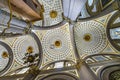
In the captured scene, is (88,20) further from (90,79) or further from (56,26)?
(90,79)

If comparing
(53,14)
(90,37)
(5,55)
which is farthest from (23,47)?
(90,37)

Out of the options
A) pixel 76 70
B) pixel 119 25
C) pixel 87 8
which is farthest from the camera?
pixel 87 8

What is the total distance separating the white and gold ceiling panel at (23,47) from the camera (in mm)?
11945

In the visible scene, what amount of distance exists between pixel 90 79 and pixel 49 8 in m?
6.42

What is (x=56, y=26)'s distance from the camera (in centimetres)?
1173

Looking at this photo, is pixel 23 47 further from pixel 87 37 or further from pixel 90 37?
pixel 90 37

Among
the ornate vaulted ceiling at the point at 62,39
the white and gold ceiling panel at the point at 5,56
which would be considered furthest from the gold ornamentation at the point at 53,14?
the white and gold ceiling panel at the point at 5,56

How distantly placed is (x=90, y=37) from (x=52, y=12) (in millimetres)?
3031

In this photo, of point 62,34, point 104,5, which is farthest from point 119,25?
point 62,34

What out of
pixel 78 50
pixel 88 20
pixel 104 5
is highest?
pixel 104 5

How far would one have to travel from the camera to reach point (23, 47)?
40.0 feet

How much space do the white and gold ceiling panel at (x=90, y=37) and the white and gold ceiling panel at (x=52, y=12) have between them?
1398 millimetres

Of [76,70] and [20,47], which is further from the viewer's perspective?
[20,47]

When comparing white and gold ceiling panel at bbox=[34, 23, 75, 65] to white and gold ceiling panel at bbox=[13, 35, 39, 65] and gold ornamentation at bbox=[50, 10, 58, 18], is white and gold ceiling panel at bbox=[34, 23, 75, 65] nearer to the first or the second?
white and gold ceiling panel at bbox=[13, 35, 39, 65]
